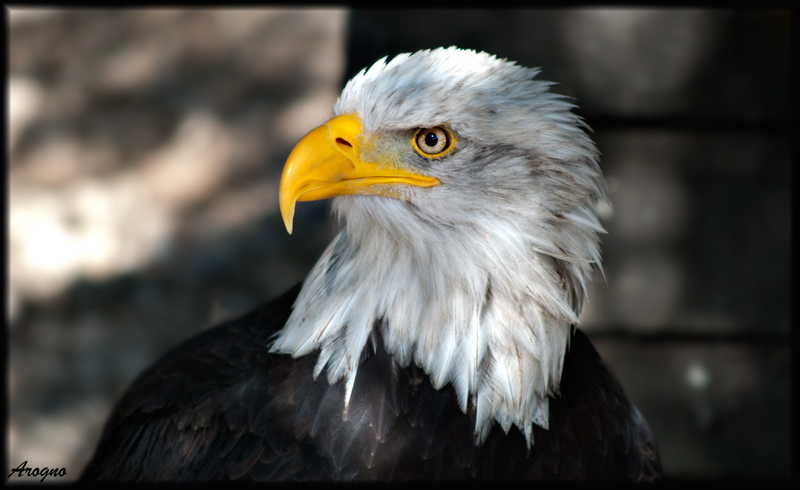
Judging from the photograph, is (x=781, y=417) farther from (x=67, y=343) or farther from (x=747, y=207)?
(x=67, y=343)

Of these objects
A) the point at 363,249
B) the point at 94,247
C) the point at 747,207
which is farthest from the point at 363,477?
the point at 747,207

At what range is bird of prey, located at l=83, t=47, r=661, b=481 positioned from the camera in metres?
1.43

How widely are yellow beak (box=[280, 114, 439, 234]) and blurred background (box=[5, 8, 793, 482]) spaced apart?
1.20 meters

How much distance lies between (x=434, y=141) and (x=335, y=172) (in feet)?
0.76

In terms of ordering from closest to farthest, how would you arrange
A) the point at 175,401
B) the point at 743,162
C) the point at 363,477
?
the point at 363,477 < the point at 175,401 < the point at 743,162

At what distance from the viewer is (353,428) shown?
144cm

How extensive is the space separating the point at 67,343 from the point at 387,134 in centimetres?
206

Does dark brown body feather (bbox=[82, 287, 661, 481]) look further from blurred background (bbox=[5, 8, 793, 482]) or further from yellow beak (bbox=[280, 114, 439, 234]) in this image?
blurred background (bbox=[5, 8, 793, 482])

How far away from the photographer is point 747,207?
2982 millimetres
